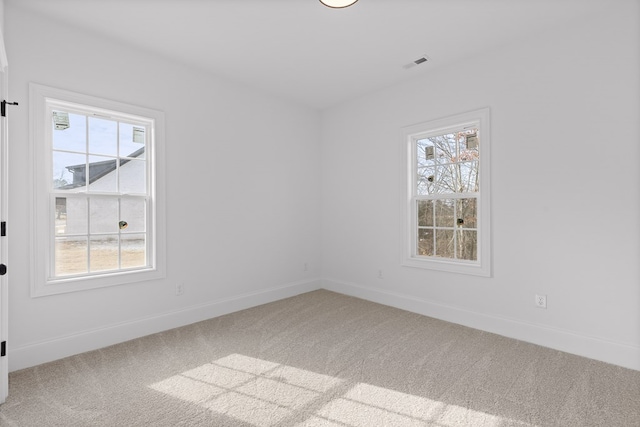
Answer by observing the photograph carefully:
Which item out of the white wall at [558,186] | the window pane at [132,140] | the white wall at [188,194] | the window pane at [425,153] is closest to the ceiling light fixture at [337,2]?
the white wall at [558,186]

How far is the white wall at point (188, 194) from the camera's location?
8.34ft

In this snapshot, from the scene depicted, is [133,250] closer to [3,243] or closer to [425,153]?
[3,243]

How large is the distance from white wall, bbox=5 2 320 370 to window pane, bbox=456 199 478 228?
83.4 inches

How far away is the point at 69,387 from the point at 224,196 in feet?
7.25

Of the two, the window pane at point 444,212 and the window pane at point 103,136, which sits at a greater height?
the window pane at point 103,136

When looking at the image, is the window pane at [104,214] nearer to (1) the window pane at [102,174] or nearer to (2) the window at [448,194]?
(1) the window pane at [102,174]

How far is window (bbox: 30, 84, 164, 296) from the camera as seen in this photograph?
2.64 metres

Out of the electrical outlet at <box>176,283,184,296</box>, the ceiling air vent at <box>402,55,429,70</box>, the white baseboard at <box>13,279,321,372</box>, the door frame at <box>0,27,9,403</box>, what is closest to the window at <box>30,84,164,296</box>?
the electrical outlet at <box>176,283,184,296</box>

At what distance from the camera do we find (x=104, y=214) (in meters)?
3.03

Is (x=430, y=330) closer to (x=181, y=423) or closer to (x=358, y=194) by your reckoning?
(x=358, y=194)

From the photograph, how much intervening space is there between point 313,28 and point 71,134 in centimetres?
232

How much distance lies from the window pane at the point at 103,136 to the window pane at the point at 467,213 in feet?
11.7

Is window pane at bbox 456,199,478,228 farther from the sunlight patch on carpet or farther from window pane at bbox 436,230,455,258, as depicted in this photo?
the sunlight patch on carpet

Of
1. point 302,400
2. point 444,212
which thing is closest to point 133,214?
point 302,400
